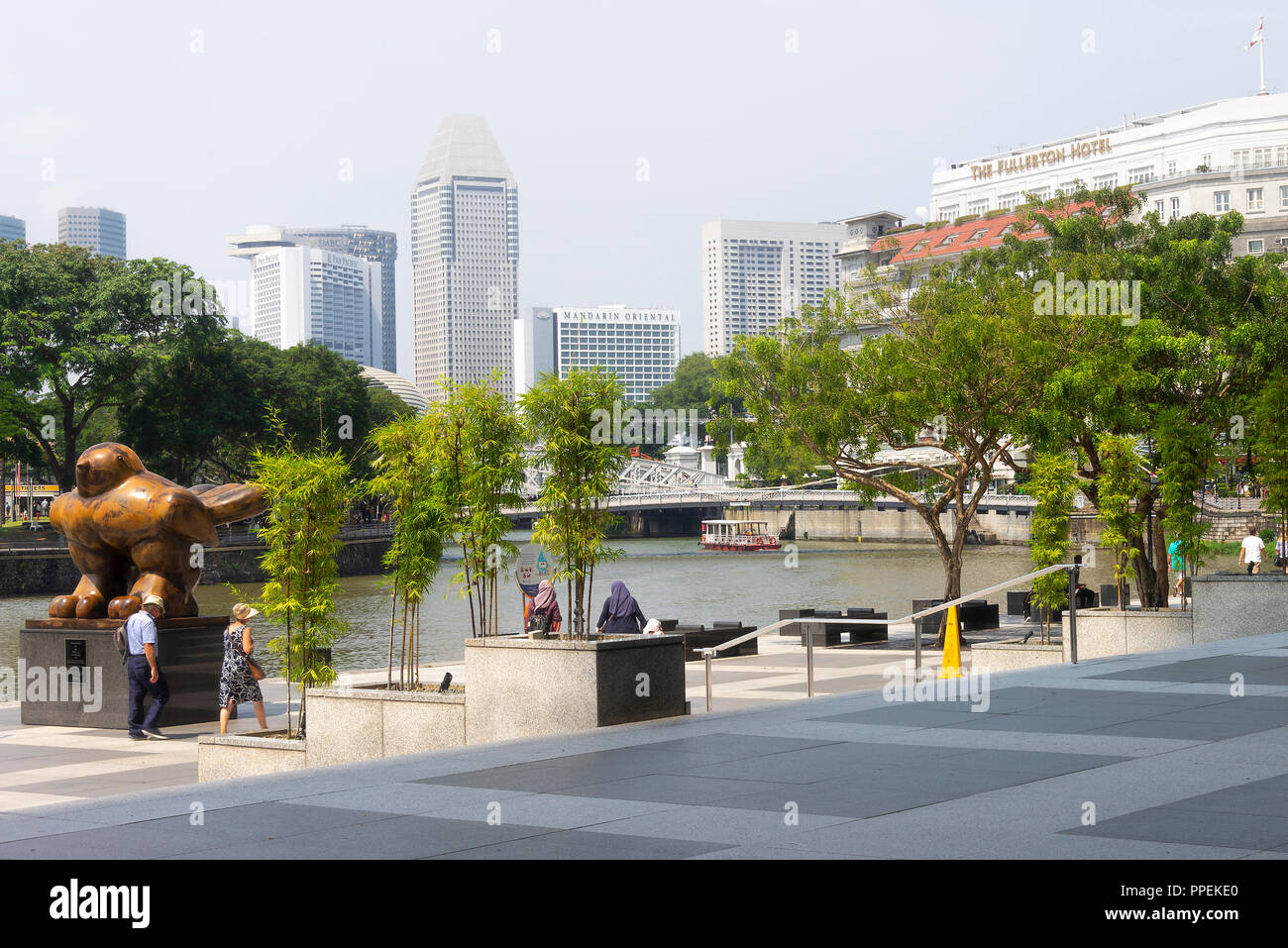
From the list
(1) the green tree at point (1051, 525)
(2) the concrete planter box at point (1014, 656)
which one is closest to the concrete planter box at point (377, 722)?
(2) the concrete planter box at point (1014, 656)

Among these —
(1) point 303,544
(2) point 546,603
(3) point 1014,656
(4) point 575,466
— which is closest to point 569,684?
(4) point 575,466

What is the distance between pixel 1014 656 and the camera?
19453mm

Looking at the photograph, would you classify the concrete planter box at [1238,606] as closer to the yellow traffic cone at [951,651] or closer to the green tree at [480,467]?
the yellow traffic cone at [951,651]

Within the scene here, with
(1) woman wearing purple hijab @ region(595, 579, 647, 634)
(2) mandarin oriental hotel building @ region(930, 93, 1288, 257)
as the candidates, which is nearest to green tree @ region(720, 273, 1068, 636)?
(1) woman wearing purple hijab @ region(595, 579, 647, 634)

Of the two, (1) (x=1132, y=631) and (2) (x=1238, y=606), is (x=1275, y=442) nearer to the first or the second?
(2) (x=1238, y=606)

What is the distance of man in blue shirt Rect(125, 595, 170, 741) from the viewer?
15305mm

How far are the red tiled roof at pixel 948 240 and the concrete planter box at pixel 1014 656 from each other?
270 feet

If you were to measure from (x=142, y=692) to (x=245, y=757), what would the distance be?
3353 millimetres

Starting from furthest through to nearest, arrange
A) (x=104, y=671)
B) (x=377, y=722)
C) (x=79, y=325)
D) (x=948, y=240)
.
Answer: (x=948, y=240)
(x=79, y=325)
(x=104, y=671)
(x=377, y=722)

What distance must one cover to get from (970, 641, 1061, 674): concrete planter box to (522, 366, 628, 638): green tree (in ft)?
28.7

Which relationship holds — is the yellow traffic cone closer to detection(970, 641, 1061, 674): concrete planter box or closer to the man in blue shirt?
detection(970, 641, 1061, 674): concrete planter box

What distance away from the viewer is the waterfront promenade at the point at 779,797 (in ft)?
20.5
